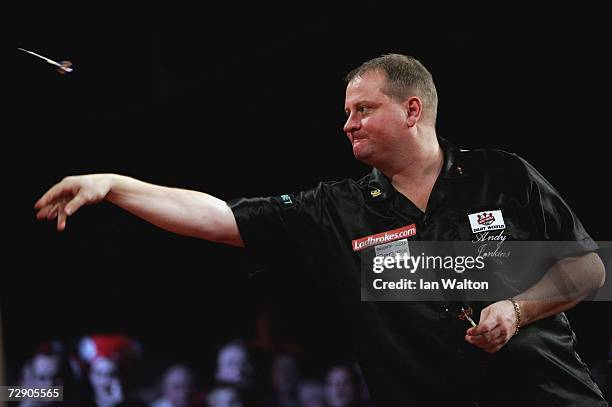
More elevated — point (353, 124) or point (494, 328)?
point (353, 124)

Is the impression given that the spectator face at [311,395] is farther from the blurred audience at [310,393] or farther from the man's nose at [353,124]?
the man's nose at [353,124]

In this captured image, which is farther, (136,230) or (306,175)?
(136,230)

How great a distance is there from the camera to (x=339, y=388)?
629cm

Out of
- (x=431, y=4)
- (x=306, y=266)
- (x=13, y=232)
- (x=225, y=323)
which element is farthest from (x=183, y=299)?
(x=306, y=266)

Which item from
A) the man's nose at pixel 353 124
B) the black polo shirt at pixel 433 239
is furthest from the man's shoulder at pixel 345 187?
the man's nose at pixel 353 124

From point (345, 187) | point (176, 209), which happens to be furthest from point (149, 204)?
point (345, 187)

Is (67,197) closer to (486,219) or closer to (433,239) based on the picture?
(433,239)

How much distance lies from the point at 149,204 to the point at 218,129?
433cm

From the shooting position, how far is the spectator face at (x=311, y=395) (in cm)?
637

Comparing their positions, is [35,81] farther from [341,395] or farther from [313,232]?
[313,232]

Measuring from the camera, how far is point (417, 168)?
2.88 m

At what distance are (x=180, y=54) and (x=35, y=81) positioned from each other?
4.50 feet

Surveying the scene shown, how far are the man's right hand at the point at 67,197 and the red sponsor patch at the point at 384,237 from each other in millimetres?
948

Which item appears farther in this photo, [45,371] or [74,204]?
[45,371]
